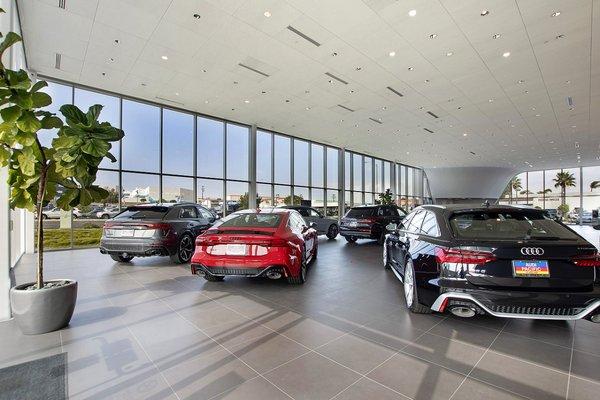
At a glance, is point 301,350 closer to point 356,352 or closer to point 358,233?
point 356,352

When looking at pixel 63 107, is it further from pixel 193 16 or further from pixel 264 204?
pixel 264 204

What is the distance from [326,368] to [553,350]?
6.58 ft

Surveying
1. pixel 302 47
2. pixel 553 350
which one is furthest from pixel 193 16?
pixel 553 350

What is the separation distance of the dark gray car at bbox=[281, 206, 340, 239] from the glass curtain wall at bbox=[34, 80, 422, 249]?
13.0 ft

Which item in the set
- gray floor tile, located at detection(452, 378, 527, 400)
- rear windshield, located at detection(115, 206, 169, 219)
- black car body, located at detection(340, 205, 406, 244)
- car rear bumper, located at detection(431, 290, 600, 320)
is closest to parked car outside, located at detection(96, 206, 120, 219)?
rear windshield, located at detection(115, 206, 169, 219)

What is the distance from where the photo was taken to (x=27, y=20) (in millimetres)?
5887

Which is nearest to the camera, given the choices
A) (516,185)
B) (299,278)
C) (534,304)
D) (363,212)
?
(534,304)

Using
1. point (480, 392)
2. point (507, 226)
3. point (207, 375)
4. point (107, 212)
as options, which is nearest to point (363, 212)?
point (507, 226)

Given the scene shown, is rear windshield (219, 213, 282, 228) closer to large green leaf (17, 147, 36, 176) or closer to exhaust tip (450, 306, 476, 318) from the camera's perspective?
large green leaf (17, 147, 36, 176)

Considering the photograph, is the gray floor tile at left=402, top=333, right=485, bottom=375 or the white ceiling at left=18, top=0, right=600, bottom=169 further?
the white ceiling at left=18, top=0, right=600, bottom=169

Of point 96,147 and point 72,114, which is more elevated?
point 72,114

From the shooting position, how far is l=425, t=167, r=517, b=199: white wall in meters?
29.2

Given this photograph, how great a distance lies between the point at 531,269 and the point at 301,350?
6.97 ft

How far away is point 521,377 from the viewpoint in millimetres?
2172
